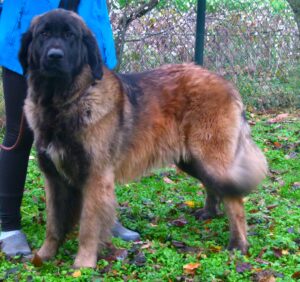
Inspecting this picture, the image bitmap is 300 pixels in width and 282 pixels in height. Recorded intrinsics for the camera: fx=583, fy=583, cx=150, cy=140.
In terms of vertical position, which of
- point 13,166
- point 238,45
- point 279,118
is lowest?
point 279,118

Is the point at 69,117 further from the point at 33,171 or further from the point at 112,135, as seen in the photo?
the point at 33,171

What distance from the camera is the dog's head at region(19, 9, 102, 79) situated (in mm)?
3449

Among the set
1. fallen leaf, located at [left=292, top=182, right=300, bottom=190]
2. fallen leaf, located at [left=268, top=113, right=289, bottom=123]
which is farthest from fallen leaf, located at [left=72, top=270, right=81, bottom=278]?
fallen leaf, located at [left=268, top=113, right=289, bottom=123]

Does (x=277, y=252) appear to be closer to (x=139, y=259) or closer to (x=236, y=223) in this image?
(x=236, y=223)

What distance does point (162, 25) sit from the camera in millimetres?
7898

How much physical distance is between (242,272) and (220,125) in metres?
1.09

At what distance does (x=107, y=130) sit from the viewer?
3729mm

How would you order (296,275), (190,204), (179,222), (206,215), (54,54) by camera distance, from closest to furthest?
(54,54) < (296,275) < (179,222) < (206,215) < (190,204)

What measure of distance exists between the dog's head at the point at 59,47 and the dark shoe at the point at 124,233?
126cm

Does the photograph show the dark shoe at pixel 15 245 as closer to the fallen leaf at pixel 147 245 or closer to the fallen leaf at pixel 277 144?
the fallen leaf at pixel 147 245

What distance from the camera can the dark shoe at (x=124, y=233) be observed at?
4254 mm

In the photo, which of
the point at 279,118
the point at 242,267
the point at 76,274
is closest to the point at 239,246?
the point at 242,267

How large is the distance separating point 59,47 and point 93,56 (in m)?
0.26

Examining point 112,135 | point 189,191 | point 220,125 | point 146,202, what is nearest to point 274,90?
point 189,191
